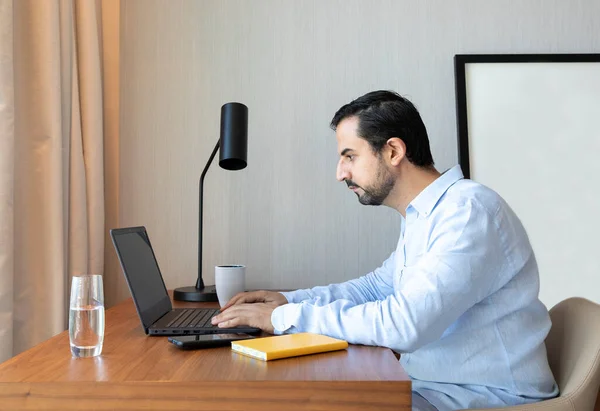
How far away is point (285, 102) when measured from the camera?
2.22 meters

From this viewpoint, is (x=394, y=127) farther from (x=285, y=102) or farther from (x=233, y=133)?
(x=285, y=102)

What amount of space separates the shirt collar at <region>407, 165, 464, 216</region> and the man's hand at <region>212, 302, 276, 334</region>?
421mm

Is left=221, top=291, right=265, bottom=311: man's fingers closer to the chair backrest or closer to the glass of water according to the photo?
the glass of water

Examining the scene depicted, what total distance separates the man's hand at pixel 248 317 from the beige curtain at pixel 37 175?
2.35 feet

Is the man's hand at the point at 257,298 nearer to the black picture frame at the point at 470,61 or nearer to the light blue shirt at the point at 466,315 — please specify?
the light blue shirt at the point at 466,315

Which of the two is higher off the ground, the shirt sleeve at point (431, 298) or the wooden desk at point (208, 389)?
the shirt sleeve at point (431, 298)

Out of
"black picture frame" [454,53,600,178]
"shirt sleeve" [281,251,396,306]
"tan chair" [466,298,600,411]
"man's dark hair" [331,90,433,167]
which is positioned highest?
"black picture frame" [454,53,600,178]

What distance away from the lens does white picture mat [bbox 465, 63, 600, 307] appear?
214 centimetres

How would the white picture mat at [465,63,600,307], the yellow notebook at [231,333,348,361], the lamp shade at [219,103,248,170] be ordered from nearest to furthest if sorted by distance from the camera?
the yellow notebook at [231,333,348,361]
the lamp shade at [219,103,248,170]
the white picture mat at [465,63,600,307]

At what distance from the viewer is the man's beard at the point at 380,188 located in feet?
4.96

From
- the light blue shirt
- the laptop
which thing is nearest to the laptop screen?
the laptop

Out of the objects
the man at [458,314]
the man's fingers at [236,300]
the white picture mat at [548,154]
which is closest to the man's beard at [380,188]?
the man at [458,314]

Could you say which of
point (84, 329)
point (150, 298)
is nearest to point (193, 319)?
point (150, 298)

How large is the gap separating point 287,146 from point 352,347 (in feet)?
3.97
